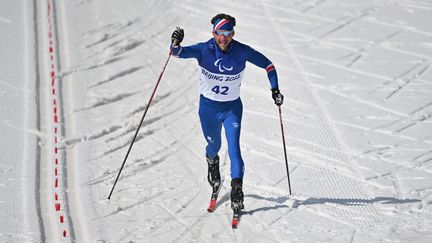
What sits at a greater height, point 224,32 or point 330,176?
point 224,32

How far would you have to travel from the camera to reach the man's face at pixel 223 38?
698 centimetres

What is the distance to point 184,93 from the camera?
35.4 feet

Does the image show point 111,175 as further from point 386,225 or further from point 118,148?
point 386,225

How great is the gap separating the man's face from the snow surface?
1.89 m

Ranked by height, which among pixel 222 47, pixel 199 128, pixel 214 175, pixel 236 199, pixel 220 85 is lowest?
pixel 236 199

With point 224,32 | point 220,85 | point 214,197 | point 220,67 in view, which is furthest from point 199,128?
point 224,32

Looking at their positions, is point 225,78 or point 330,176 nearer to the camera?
point 225,78

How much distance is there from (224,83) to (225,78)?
0.06 meters

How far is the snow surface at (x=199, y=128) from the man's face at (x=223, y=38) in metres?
1.89

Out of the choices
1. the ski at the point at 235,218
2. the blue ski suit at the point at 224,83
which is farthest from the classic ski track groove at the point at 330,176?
the blue ski suit at the point at 224,83

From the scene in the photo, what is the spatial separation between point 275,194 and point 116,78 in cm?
449

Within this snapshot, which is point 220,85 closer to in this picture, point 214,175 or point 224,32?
point 224,32

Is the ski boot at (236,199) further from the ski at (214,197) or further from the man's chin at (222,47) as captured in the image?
the man's chin at (222,47)

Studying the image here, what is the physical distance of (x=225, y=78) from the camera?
719 centimetres
